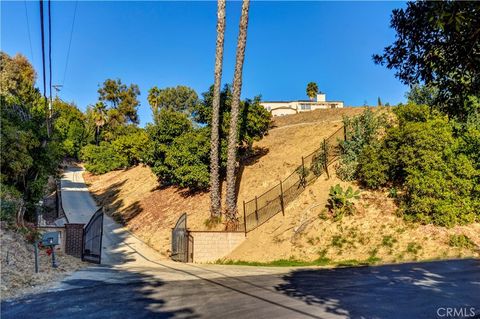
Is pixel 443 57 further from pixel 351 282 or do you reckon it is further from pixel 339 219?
pixel 339 219

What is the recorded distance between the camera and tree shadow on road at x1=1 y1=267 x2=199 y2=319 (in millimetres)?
7262

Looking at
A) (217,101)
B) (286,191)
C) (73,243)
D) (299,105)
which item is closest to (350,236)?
(286,191)

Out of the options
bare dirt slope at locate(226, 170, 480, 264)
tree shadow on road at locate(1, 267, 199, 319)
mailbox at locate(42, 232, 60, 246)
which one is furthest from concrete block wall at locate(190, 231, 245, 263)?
tree shadow on road at locate(1, 267, 199, 319)

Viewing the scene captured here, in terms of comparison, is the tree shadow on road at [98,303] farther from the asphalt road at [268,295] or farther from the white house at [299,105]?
the white house at [299,105]

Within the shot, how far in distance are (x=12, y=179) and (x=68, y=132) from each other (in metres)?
56.3

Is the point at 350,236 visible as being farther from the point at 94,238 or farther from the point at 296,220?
the point at 94,238

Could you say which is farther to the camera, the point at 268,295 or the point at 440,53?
the point at 268,295

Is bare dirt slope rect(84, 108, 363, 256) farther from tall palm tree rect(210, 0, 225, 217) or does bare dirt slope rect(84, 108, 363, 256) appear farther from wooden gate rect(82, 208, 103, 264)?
wooden gate rect(82, 208, 103, 264)

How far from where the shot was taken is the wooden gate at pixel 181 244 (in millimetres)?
17959

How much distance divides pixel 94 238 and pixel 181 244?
3.89 m

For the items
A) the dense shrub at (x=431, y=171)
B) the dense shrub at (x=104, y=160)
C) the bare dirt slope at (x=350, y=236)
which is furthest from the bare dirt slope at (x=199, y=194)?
the dense shrub at (x=104, y=160)

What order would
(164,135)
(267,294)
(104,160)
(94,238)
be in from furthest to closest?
(104,160), (164,135), (94,238), (267,294)

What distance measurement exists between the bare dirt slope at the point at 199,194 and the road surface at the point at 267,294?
8.86 meters

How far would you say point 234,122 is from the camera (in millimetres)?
19969
